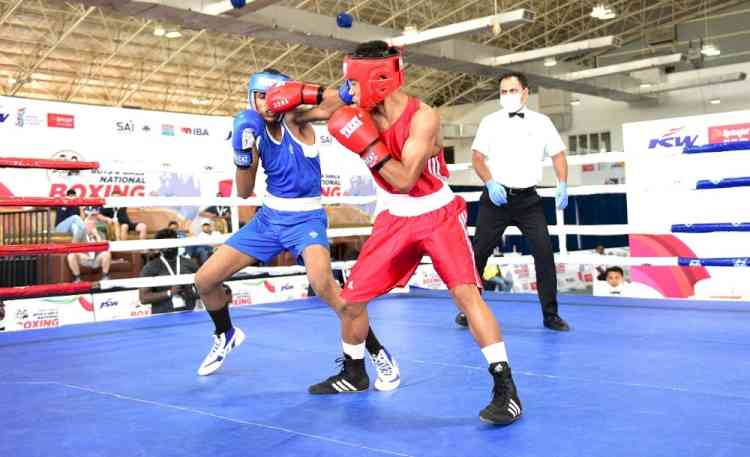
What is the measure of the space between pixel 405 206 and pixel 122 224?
273 inches

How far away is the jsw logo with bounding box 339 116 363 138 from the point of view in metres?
2.25

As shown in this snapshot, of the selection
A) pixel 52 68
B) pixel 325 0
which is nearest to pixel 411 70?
pixel 325 0

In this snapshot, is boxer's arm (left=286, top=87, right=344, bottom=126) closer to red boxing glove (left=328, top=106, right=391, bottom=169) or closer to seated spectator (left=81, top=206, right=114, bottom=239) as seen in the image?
red boxing glove (left=328, top=106, right=391, bottom=169)

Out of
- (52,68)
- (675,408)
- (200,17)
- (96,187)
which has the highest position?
(52,68)

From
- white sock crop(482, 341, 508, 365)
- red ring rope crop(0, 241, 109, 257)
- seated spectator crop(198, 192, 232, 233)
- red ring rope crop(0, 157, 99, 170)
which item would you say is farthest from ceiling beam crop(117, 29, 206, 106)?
white sock crop(482, 341, 508, 365)

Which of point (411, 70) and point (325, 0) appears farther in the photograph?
point (411, 70)

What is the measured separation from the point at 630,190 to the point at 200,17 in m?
8.17

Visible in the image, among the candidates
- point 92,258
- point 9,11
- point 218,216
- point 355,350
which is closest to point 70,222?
point 92,258

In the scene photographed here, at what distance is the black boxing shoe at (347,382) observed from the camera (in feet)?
8.97

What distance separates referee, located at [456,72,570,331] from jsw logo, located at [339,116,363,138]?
1.96 m

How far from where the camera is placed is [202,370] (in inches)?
122

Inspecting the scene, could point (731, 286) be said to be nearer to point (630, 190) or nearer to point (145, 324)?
point (630, 190)

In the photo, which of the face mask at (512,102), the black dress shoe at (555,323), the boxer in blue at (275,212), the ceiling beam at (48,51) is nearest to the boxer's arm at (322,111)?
the boxer in blue at (275,212)

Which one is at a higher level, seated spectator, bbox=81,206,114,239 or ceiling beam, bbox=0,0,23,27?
ceiling beam, bbox=0,0,23,27
